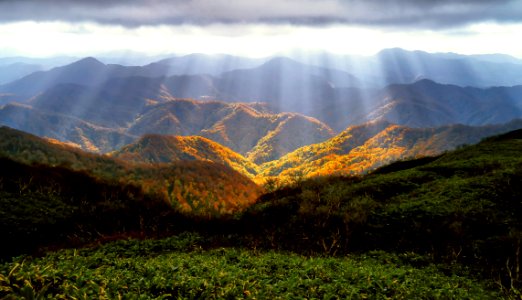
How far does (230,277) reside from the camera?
12.5 meters

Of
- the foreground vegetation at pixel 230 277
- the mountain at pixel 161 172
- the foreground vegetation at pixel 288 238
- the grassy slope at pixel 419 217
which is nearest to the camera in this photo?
the foreground vegetation at pixel 230 277

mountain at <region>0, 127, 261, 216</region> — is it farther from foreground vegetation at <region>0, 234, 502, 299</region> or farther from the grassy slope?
foreground vegetation at <region>0, 234, 502, 299</region>

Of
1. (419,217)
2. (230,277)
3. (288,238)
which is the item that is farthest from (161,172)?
(230,277)

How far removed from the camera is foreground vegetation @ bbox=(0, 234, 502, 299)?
33.8 ft

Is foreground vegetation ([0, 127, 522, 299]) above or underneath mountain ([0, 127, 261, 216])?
above

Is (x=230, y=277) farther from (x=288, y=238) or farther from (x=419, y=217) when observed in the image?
(x=419, y=217)

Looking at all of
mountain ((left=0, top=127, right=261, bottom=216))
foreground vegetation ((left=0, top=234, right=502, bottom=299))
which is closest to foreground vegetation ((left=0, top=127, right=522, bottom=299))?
foreground vegetation ((left=0, top=234, right=502, bottom=299))

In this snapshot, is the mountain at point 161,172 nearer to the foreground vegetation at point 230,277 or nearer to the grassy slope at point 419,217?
the grassy slope at point 419,217

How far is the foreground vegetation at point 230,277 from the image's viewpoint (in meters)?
10.3

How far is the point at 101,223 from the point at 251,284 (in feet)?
57.6

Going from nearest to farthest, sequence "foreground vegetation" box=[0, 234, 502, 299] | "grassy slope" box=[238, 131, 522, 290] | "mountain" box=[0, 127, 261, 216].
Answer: "foreground vegetation" box=[0, 234, 502, 299] → "grassy slope" box=[238, 131, 522, 290] → "mountain" box=[0, 127, 261, 216]

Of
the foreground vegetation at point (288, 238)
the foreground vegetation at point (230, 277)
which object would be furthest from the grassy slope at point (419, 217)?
the foreground vegetation at point (230, 277)

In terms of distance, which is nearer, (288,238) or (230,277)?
(230,277)

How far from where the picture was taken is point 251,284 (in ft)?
38.9
